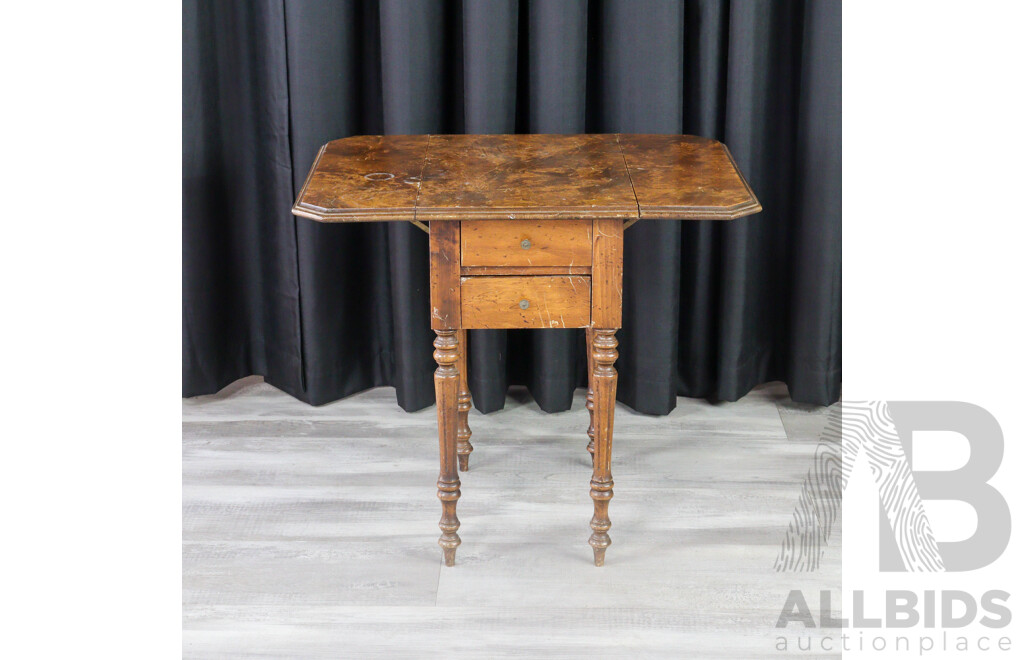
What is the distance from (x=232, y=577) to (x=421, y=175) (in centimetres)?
85

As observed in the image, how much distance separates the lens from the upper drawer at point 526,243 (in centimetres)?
175

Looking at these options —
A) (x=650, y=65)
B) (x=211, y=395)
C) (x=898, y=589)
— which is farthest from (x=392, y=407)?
(x=898, y=589)

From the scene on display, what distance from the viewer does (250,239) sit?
8.42 ft

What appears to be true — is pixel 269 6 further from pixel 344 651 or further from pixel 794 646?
pixel 794 646

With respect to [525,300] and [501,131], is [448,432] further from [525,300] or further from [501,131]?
[501,131]

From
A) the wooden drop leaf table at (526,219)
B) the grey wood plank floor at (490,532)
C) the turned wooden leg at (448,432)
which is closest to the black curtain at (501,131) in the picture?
the grey wood plank floor at (490,532)

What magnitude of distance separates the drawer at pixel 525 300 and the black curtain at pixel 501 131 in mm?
632

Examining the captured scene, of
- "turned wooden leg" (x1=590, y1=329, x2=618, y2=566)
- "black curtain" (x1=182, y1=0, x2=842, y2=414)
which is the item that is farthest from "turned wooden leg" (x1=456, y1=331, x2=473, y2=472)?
"turned wooden leg" (x1=590, y1=329, x2=618, y2=566)

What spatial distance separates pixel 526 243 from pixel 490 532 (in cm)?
66

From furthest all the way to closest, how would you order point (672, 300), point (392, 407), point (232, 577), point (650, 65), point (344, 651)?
1. point (392, 407)
2. point (672, 300)
3. point (650, 65)
4. point (232, 577)
5. point (344, 651)

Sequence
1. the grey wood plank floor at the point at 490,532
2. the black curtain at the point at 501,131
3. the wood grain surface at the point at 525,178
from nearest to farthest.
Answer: the wood grain surface at the point at 525,178, the grey wood plank floor at the point at 490,532, the black curtain at the point at 501,131

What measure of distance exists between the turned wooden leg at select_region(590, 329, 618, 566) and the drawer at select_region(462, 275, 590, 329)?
0.07m

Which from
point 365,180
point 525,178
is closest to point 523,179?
point 525,178

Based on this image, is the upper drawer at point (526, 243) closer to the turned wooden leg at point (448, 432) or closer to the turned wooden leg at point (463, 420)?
the turned wooden leg at point (448, 432)
